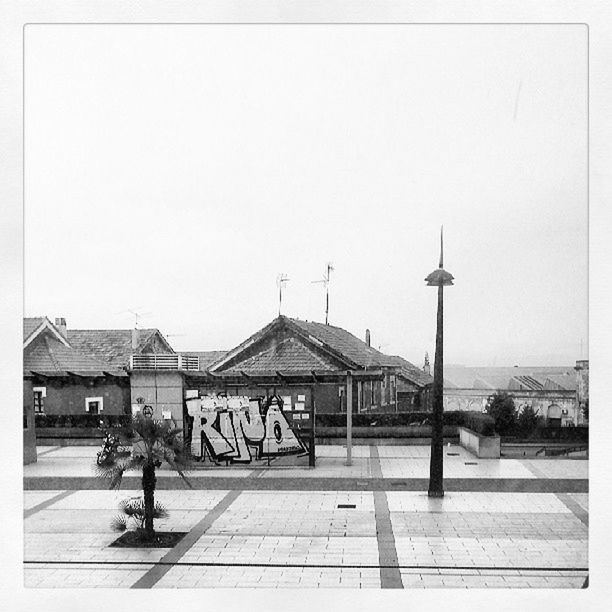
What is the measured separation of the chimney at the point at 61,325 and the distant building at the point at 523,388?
251cm

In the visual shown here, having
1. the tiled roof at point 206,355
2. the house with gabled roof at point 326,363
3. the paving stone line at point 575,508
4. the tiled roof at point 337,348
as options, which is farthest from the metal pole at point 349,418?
the paving stone line at point 575,508

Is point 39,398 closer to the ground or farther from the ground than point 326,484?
farther from the ground

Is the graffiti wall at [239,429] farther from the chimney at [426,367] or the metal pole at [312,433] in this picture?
the chimney at [426,367]

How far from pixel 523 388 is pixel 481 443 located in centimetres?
49

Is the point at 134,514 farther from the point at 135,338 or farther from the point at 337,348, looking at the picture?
the point at 337,348

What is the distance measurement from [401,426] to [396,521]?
2.52ft


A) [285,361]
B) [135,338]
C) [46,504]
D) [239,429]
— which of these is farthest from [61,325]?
[239,429]

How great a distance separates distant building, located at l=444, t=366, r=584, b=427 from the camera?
567 centimetres

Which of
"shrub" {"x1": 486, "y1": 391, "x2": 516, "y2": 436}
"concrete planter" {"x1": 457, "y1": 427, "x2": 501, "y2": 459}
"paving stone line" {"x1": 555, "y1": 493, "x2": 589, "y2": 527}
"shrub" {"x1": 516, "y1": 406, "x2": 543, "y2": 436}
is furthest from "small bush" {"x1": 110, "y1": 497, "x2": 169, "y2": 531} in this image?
"paving stone line" {"x1": 555, "y1": 493, "x2": 589, "y2": 527}

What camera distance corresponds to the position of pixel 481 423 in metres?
6.09

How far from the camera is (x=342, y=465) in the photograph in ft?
21.4

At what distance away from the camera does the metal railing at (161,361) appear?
19.9 ft
